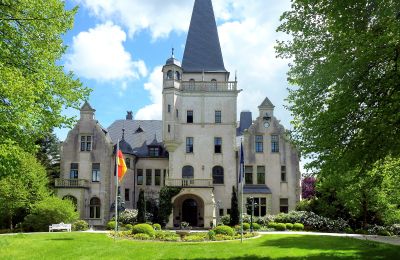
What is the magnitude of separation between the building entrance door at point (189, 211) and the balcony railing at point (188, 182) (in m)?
2.81

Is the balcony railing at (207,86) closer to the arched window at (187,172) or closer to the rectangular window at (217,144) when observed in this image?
the rectangular window at (217,144)

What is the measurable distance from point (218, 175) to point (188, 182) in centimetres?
420

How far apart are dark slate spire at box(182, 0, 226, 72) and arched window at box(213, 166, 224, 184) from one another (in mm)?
11260

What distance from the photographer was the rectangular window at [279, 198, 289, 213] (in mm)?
47375

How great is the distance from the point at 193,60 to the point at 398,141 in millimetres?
36330

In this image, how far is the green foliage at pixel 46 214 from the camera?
126ft

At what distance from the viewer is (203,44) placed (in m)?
51.7

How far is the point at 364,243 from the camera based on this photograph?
25641 millimetres

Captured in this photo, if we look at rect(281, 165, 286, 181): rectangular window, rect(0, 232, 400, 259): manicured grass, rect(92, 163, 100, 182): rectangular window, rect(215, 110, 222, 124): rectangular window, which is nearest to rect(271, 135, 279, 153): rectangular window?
rect(281, 165, 286, 181): rectangular window

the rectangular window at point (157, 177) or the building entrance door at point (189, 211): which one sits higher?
the rectangular window at point (157, 177)

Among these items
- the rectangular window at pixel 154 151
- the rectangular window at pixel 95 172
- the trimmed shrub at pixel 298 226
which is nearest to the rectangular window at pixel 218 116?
the rectangular window at pixel 154 151

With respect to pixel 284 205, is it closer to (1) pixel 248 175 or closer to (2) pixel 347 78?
(1) pixel 248 175

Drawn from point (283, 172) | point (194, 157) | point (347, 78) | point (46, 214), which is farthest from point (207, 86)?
point (347, 78)

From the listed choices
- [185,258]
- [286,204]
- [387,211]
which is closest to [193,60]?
[286,204]
